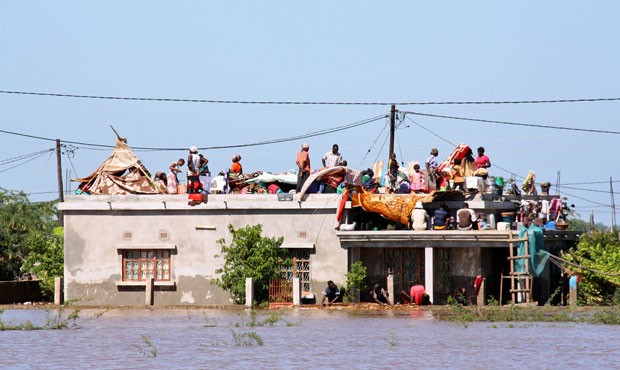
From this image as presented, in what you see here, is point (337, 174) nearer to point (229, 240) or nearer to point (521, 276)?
point (229, 240)

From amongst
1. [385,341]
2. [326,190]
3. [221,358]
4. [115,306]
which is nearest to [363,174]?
[326,190]

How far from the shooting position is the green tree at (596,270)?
125ft

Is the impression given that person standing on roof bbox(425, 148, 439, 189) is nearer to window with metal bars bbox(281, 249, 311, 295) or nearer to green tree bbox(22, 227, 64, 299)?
window with metal bars bbox(281, 249, 311, 295)

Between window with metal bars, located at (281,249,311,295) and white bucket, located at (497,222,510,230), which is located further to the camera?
window with metal bars, located at (281,249,311,295)

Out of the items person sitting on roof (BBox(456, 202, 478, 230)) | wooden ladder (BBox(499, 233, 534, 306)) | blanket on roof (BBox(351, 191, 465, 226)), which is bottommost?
wooden ladder (BBox(499, 233, 534, 306))

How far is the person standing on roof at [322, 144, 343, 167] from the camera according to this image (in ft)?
129

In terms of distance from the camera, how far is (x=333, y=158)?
3944 cm

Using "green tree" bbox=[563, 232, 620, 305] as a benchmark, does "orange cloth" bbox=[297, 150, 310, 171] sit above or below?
above

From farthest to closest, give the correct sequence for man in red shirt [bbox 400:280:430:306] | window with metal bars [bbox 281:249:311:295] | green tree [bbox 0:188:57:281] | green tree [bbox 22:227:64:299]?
1. green tree [bbox 0:188:57:281]
2. green tree [bbox 22:227:64:299]
3. window with metal bars [bbox 281:249:311:295]
4. man in red shirt [bbox 400:280:430:306]

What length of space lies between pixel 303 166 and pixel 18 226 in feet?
87.7

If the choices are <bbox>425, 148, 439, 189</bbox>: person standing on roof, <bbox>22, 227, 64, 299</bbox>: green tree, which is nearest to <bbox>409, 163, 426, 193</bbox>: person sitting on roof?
<bbox>425, 148, 439, 189</bbox>: person standing on roof

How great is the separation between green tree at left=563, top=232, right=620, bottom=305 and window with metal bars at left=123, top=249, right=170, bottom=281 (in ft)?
40.3

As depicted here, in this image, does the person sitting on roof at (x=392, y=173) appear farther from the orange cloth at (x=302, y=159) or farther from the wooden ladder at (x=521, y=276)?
the wooden ladder at (x=521, y=276)

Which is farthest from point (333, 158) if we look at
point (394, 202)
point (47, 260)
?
point (47, 260)
